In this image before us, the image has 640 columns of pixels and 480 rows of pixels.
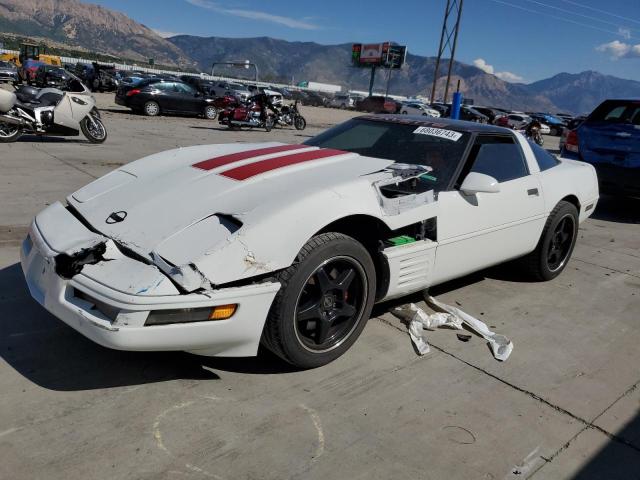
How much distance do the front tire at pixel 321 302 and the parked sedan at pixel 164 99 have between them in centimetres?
1763

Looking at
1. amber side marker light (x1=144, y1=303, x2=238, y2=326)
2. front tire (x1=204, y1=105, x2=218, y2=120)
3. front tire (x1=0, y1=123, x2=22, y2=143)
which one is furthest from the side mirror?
front tire (x1=204, y1=105, x2=218, y2=120)

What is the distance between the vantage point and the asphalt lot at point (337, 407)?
215 centimetres

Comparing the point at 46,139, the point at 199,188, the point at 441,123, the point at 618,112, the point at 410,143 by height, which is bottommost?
the point at 46,139

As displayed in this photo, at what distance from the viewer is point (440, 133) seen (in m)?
3.85

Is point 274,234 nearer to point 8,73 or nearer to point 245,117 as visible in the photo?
point 245,117

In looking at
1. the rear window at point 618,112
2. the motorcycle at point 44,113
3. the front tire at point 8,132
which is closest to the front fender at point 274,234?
the rear window at point 618,112

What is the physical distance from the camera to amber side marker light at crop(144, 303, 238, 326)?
89.4 inches

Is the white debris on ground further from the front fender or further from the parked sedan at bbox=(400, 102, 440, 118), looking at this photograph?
the parked sedan at bbox=(400, 102, 440, 118)

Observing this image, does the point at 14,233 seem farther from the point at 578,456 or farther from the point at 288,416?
the point at 578,456

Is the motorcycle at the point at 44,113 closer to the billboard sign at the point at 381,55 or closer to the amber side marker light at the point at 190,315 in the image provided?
the amber side marker light at the point at 190,315

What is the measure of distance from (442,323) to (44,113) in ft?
28.8

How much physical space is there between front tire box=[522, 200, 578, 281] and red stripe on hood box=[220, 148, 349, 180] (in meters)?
1.91

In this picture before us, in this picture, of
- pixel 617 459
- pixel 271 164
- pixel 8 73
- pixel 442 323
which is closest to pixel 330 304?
pixel 271 164

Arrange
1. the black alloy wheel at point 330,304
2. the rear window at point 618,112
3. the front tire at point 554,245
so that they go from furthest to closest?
1. the rear window at point 618,112
2. the front tire at point 554,245
3. the black alloy wheel at point 330,304
